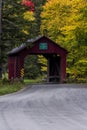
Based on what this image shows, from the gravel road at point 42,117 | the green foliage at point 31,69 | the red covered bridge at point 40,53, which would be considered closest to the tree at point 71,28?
the red covered bridge at point 40,53

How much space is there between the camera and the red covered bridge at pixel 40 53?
42.8m

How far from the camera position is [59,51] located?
4425 cm

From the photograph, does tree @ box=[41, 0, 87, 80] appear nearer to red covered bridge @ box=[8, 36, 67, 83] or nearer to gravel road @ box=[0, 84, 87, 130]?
red covered bridge @ box=[8, 36, 67, 83]

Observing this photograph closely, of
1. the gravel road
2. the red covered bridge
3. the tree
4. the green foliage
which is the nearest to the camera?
the gravel road

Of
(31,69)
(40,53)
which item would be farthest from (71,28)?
(31,69)

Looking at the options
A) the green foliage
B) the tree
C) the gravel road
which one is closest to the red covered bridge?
the tree

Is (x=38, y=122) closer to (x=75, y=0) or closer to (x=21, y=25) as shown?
(x=21, y=25)

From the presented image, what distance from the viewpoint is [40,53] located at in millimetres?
43969

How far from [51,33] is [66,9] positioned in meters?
3.40

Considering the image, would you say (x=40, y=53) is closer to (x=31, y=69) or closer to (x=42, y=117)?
(x=31, y=69)

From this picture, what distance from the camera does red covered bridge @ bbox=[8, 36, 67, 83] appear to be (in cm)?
4278

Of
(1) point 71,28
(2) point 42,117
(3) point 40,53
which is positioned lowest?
(2) point 42,117

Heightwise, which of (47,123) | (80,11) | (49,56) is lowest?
(47,123)

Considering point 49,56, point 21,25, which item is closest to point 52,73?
point 49,56
